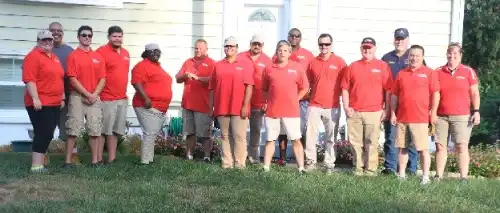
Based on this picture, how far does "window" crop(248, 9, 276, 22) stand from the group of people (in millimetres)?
2825

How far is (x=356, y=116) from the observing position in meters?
9.23

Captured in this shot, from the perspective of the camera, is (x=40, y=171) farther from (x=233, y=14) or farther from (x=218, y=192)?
(x=233, y=14)

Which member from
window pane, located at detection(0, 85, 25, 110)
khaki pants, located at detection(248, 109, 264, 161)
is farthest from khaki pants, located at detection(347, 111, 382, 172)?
window pane, located at detection(0, 85, 25, 110)

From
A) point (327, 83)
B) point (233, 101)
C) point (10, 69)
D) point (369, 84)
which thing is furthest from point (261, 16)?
point (10, 69)

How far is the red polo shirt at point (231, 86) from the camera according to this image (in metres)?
9.42

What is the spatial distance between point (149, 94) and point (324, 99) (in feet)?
7.65

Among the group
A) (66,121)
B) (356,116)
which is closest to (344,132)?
(356,116)

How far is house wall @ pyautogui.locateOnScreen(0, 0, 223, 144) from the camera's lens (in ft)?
39.7

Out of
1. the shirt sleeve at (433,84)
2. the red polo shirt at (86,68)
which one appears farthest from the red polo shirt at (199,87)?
the shirt sleeve at (433,84)

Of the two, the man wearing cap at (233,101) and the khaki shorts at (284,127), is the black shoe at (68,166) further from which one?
the khaki shorts at (284,127)

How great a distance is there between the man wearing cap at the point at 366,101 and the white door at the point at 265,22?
137 inches

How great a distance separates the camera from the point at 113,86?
369 inches

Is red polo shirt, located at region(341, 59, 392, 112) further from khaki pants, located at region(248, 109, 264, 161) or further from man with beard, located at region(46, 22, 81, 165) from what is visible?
man with beard, located at region(46, 22, 81, 165)

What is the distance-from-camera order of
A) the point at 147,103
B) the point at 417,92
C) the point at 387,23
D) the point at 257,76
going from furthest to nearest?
the point at 387,23
the point at 257,76
the point at 147,103
the point at 417,92
